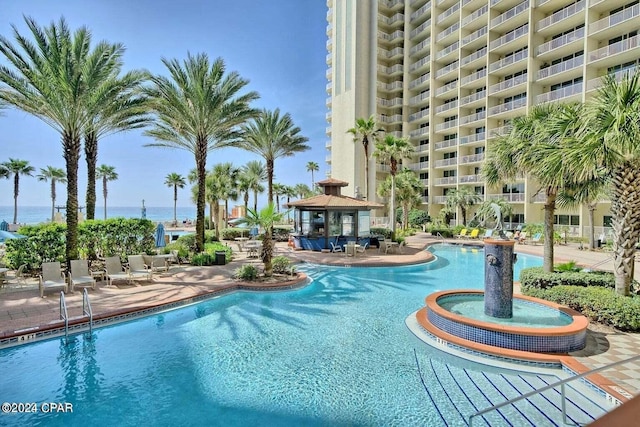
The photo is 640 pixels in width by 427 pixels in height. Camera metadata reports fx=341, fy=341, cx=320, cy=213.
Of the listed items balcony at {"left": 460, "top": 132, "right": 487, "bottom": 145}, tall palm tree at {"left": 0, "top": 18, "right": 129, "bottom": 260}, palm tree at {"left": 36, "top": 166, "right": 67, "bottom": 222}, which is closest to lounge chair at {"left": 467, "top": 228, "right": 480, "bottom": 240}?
balcony at {"left": 460, "top": 132, "right": 487, "bottom": 145}

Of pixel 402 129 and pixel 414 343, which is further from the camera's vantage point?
pixel 402 129

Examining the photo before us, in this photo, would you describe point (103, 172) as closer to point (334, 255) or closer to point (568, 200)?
point (334, 255)

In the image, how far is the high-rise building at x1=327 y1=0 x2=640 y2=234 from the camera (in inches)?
1099

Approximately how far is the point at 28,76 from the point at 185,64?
21.5ft

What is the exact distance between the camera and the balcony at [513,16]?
32.4 meters

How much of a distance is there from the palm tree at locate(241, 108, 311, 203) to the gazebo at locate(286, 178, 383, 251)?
5292 mm

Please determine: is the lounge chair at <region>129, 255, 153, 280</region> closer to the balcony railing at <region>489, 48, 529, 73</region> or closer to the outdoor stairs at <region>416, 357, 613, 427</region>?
the outdoor stairs at <region>416, 357, 613, 427</region>

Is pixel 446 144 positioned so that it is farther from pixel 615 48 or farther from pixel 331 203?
pixel 331 203

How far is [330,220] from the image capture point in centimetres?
2233

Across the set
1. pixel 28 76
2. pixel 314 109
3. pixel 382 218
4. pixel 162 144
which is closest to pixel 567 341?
pixel 28 76

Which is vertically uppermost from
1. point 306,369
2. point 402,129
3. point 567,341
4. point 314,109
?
point 314,109

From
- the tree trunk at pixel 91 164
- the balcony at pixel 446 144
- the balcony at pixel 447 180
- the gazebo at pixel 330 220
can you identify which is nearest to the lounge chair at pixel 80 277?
the tree trunk at pixel 91 164

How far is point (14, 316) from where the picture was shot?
858 cm

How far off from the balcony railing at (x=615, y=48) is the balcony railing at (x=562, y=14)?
4177 mm
